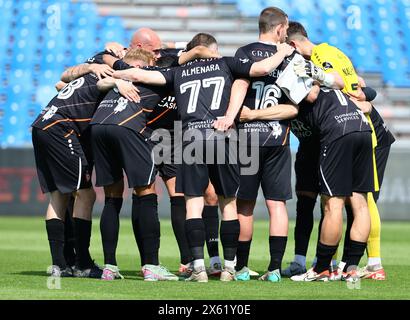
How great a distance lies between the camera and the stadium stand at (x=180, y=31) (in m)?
22.8

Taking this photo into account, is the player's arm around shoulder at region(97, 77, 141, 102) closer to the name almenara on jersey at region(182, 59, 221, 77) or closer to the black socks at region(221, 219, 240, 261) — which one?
the name almenara on jersey at region(182, 59, 221, 77)

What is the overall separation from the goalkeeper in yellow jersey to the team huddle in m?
0.03

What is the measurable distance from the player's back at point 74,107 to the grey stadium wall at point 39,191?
32.9 ft

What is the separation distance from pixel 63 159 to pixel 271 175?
1.89 m

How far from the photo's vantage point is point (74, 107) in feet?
27.6

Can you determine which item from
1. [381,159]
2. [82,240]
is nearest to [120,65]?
[82,240]

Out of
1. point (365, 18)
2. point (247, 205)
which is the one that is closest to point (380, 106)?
point (365, 18)

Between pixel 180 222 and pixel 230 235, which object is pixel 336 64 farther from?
pixel 180 222

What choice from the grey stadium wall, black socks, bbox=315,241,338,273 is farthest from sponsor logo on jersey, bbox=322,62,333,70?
the grey stadium wall

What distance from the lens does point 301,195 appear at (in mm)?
9102

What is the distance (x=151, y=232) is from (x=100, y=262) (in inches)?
109

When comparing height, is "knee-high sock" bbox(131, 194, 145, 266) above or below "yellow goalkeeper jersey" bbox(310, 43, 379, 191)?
below

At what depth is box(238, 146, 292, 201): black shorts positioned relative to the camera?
→ 8.22 m
